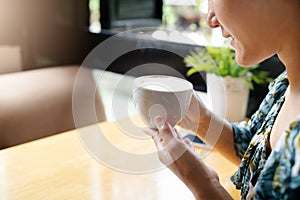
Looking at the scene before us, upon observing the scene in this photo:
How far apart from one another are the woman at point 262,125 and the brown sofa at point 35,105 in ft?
2.77

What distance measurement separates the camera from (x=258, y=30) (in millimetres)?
661

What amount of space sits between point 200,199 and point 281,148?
0.20 m

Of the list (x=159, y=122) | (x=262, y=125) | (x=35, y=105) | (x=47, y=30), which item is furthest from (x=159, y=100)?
(x=47, y=30)

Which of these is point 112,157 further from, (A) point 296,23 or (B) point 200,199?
(A) point 296,23

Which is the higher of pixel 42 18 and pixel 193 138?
pixel 42 18

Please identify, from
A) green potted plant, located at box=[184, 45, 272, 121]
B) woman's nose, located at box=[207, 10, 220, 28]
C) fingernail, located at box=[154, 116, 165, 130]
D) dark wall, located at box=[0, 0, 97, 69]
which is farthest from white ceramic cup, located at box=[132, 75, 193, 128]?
dark wall, located at box=[0, 0, 97, 69]

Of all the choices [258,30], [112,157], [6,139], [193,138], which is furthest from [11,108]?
[258,30]

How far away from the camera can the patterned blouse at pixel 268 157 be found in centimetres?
55

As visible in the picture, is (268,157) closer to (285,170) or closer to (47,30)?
(285,170)

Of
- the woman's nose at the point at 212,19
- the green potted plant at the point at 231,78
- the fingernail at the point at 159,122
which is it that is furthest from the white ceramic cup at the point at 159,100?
the green potted plant at the point at 231,78

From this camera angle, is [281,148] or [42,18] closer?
[281,148]

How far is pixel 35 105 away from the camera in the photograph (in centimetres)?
168

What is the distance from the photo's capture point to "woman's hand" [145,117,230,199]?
2.33ft

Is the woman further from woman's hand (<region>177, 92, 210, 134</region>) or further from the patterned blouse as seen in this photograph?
woman's hand (<region>177, 92, 210, 134</region>)
